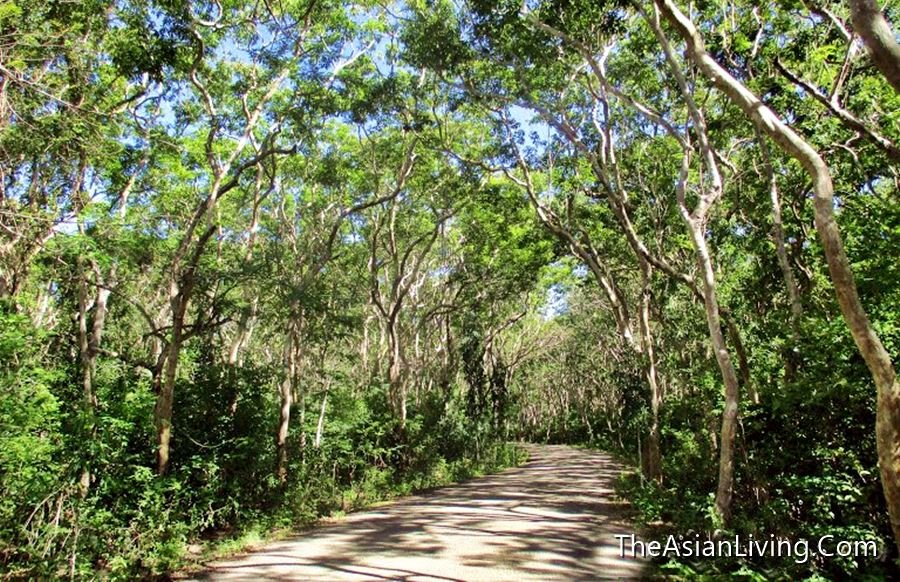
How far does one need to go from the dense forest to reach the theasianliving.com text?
0.13m

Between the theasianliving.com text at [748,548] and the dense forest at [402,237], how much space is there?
5.2 inches

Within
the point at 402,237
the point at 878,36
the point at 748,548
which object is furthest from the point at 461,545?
the point at 402,237

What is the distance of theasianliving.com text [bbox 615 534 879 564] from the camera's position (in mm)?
6000

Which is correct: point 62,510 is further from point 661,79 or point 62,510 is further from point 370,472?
point 661,79

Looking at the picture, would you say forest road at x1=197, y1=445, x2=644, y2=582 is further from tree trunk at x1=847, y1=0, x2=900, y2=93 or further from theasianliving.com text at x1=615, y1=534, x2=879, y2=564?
tree trunk at x1=847, y1=0, x2=900, y2=93

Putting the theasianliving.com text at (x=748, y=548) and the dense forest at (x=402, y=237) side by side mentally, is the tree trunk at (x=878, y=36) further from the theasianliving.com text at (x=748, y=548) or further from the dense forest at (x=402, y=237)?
the theasianliving.com text at (x=748, y=548)

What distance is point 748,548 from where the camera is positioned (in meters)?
6.75

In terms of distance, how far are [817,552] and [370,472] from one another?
10.3 metres

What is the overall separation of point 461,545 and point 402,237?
1268 cm

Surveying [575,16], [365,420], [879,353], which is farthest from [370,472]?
[879,353]

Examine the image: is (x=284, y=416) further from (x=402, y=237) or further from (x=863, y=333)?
(x=863, y=333)

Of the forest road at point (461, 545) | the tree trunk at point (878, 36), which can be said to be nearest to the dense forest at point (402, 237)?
the tree trunk at point (878, 36)

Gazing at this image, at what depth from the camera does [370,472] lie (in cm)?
1438

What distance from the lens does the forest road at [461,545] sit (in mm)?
6863
